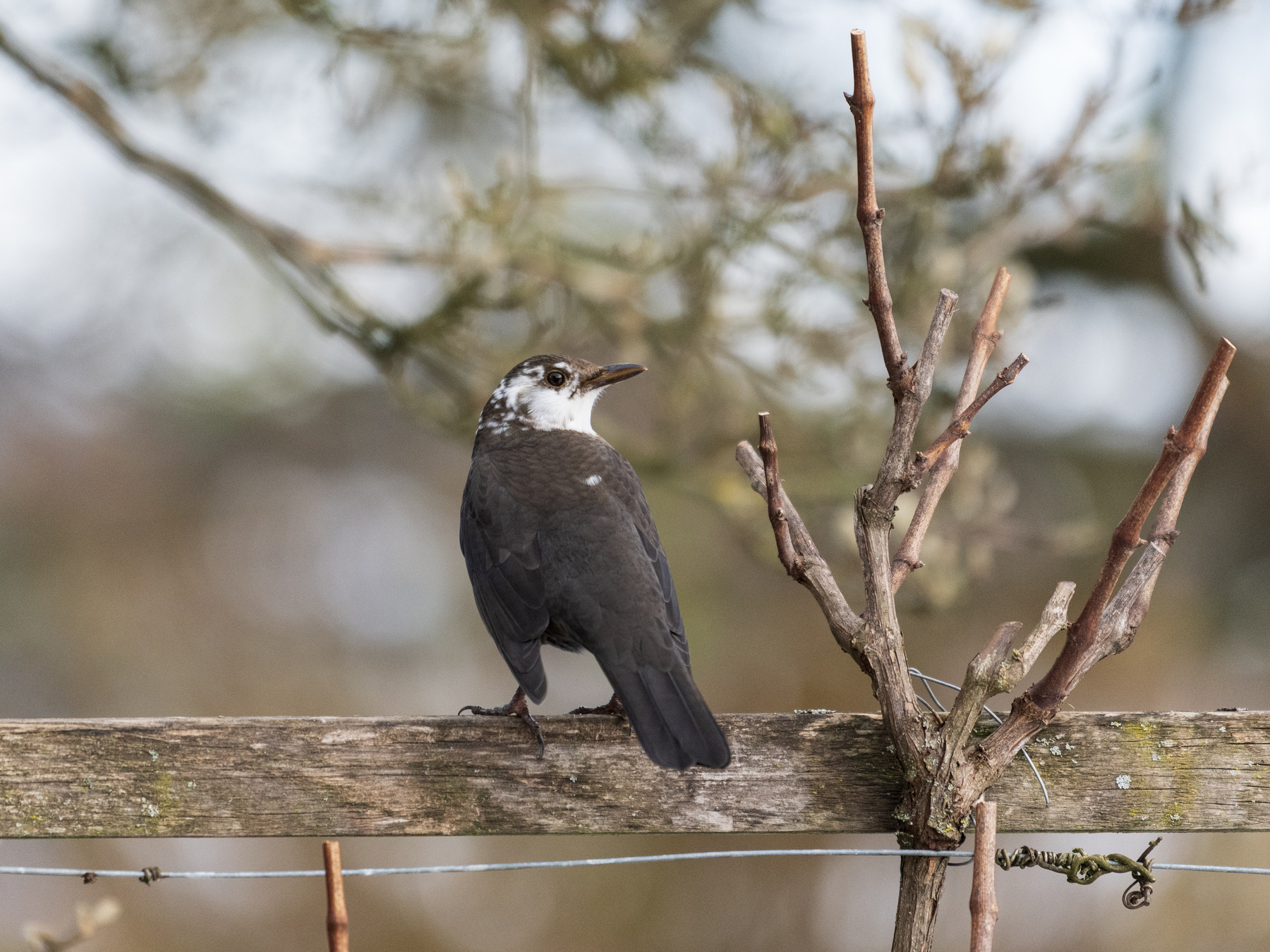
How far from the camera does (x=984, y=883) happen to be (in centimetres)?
150

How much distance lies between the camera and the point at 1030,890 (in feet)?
16.7

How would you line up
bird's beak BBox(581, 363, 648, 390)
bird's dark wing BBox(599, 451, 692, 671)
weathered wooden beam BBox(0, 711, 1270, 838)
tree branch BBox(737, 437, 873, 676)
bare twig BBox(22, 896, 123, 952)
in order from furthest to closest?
bird's beak BBox(581, 363, 648, 390) → bird's dark wing BBox(599, 451, 692, 671) → weathered wooden beam BBox(0, 711, 1270, 838) → tree branch BBox(737, 437, 873, 676) → bare twig BBox(22, 896, 123, 952)

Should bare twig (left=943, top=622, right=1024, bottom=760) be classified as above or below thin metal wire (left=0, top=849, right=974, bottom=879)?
above

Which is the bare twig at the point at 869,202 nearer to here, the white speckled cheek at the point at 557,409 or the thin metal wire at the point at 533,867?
the thin metal wire at the point at 533,867

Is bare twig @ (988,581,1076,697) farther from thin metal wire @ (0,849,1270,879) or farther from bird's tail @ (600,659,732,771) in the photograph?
bird's tail @ (600,659,732,771)

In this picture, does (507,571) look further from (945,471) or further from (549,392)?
(945,471)

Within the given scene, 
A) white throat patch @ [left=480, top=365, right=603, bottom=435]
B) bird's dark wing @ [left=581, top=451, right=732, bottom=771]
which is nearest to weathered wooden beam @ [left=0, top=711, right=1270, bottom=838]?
bird's dark wing @ [left=581, top=451, right=732, bottom=771]

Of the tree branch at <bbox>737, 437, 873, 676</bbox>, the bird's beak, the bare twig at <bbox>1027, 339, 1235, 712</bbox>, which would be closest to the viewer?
the bare twig at <bbox>1027, 339, 1235, 712</bbox>

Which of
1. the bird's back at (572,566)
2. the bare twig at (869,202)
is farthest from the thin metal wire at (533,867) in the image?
the bare twig at (869,202)

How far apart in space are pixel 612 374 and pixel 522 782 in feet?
5.18

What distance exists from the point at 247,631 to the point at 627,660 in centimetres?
492

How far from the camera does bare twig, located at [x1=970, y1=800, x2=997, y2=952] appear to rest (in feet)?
4.91

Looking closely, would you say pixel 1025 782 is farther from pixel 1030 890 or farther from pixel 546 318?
pixel 1030 890

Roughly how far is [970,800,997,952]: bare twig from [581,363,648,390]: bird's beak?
1.78m
